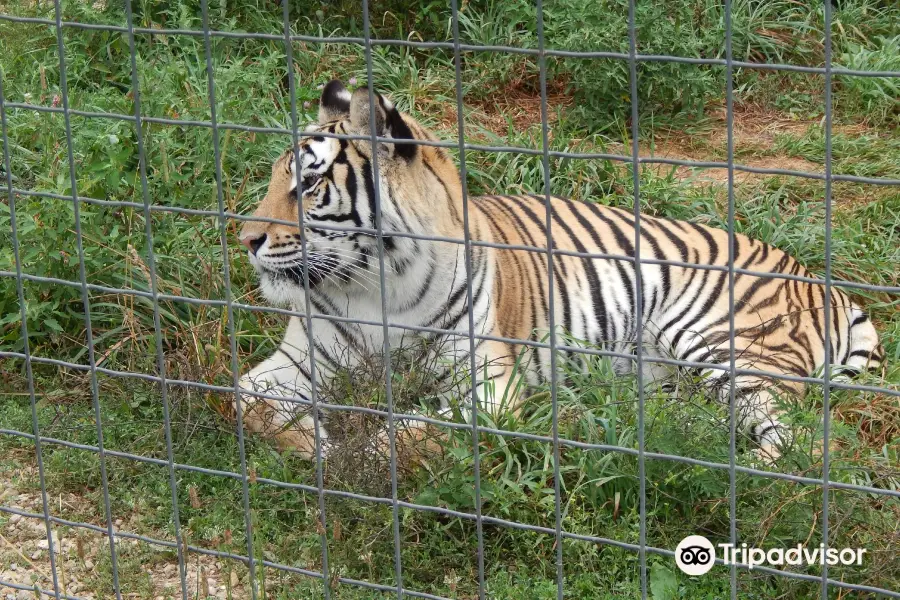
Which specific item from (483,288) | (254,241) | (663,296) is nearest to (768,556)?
(483,288)

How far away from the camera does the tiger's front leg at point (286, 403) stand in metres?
3.74

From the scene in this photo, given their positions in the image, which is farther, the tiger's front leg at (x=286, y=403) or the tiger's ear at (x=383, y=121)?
the tiger's front leg at (x=286, y=403)

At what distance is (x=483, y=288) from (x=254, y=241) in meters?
0.84

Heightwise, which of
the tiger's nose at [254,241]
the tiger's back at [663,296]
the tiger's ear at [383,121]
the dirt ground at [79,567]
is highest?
the tiger's ear at [383,121]

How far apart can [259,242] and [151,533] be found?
3.31ft

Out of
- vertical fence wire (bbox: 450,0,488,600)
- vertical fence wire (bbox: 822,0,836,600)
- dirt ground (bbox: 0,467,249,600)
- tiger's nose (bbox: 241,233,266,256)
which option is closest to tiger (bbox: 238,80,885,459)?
tiger's nose (bbox: 241,233,266,256)

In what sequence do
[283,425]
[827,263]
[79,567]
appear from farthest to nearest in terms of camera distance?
[283,425], [79,567], [827,263]

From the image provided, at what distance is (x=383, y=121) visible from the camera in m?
3.54

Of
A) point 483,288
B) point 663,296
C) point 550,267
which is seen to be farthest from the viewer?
point 663,296

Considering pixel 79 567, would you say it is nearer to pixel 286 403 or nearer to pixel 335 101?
pixel 286 403

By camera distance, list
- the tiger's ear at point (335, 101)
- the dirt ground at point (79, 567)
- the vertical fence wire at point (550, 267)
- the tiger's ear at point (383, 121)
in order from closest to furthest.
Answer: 1. the vertical fence wire at point (550, 267)
2. the dirt ground at point (79, 567)
3. the tiger's ear at point (383, 121)
4. the tiger's ear at point (335, 101)

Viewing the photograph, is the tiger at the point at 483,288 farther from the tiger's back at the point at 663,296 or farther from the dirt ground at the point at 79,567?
the dirt ground at the point at 79,567

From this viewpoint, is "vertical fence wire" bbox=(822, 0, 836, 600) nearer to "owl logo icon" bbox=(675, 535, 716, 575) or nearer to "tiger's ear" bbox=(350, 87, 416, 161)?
"owl logo icon" bbox=(675, 535, 716, 575)

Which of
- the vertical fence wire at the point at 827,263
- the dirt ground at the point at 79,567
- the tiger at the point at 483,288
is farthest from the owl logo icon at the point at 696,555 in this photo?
the dirt ground at the point at 79,567
